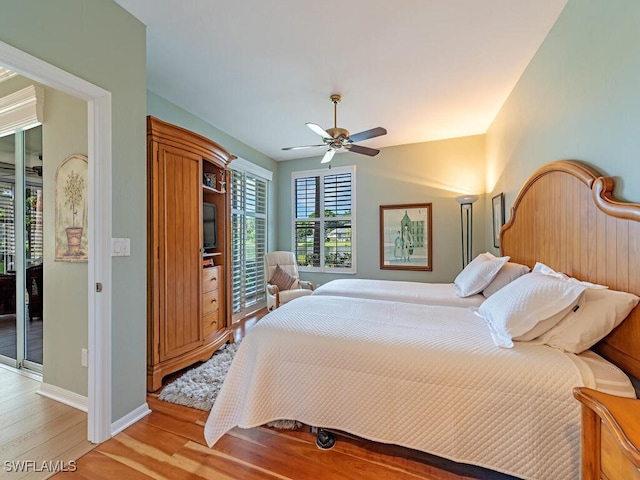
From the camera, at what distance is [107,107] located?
5.65 ft

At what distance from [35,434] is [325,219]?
4095 mm

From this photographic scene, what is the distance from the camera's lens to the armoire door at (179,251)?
89.1 inches

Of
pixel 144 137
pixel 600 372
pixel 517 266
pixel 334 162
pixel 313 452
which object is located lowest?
pixel 313 452

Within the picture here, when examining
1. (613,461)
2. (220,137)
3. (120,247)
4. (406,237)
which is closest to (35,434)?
(120,247)

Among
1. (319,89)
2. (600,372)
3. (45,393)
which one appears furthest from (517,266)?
(45,393)

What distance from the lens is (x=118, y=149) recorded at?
180 centimetres

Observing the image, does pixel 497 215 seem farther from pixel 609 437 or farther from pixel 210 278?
pixel 210 278

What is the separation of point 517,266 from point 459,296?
1.83 ft

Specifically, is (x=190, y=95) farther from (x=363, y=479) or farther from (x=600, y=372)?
(x=600, y=372)

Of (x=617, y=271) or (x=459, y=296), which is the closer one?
(x=617, y=271)

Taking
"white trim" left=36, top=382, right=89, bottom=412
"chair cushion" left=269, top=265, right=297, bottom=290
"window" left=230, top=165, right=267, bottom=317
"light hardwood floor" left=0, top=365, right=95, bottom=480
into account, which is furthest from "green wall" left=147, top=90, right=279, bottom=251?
"light hardwood floor" left=0, top=365, right=95, bottom=480

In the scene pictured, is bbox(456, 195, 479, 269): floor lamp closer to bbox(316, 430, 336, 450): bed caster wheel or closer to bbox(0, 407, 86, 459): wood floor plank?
bbox(316, 430, 336, 450): bed caster wheel

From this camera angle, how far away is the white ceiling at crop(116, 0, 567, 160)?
1.85 metres

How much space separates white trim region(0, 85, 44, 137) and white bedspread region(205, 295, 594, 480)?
2.49 metres
